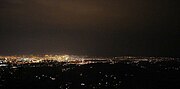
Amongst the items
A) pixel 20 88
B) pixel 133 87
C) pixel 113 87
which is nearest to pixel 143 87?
pixel 133 87

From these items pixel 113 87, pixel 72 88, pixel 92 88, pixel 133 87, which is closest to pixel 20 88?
pixel 72 88

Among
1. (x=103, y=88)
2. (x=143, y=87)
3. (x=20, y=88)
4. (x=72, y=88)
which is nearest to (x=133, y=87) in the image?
(x=143, y=87)

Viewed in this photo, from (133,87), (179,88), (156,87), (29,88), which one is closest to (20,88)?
(29,88)

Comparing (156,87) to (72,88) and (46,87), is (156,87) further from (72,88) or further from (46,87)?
(46,87)

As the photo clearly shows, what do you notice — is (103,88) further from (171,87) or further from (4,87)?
(4,87)

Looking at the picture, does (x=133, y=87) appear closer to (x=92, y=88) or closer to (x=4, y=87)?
(x=92, y=88)

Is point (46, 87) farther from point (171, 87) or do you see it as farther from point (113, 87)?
point (171, 87)
